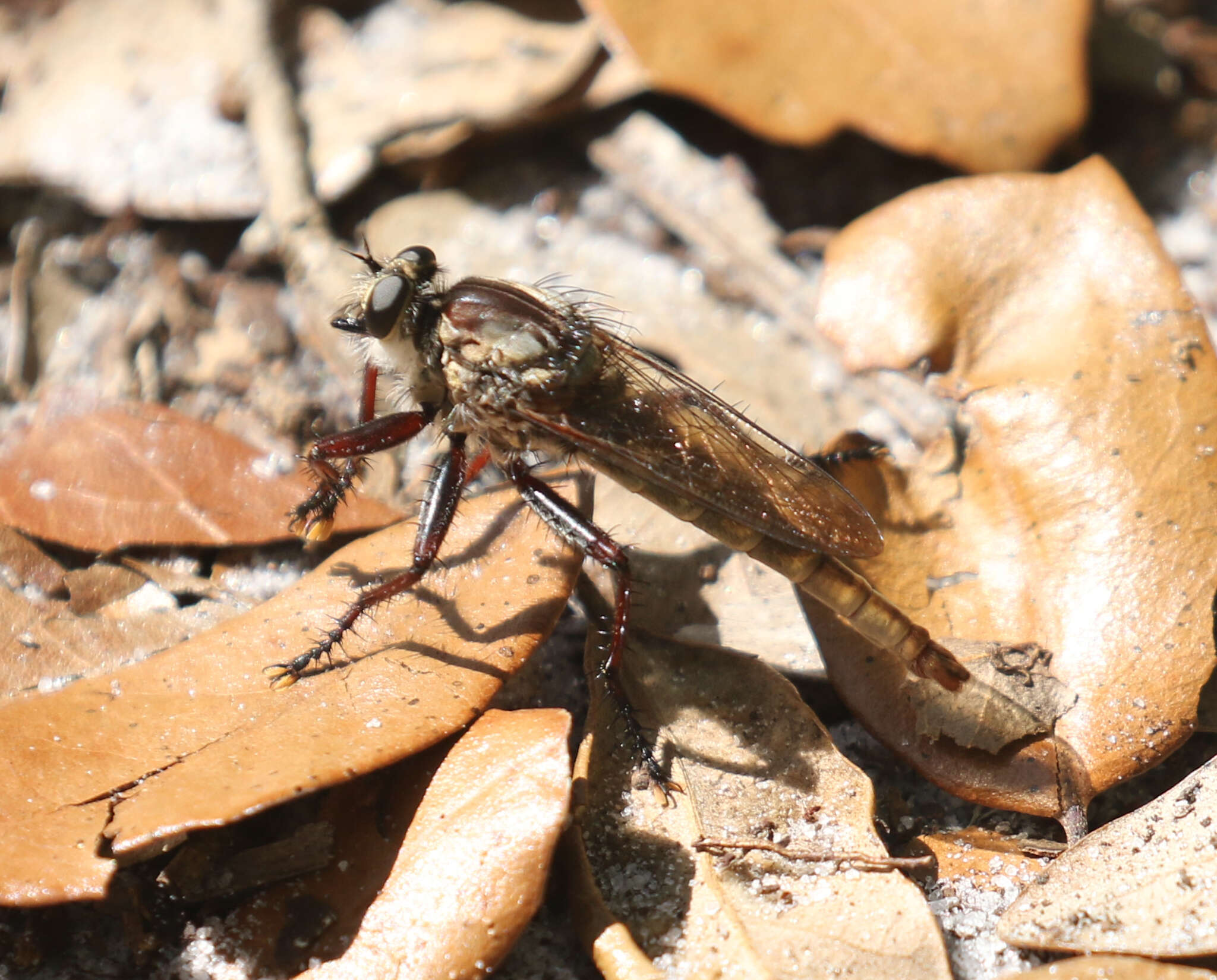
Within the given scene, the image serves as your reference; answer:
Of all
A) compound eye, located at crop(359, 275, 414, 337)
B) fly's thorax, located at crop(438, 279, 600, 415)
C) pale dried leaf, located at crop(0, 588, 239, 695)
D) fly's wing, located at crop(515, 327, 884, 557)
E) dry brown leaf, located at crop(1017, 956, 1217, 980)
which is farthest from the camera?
compound eye, located at crop(359, 275, 414, 337)

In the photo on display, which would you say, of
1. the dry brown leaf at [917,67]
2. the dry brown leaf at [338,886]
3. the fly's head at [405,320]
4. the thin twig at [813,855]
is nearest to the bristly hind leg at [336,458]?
the fly's head at [405,320]

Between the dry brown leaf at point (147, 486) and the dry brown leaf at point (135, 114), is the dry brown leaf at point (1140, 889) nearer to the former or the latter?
the dry brown leaf at point (147, 486)

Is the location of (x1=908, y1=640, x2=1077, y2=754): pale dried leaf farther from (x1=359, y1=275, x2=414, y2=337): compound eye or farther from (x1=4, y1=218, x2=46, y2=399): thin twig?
(x1=4, y1=218, x2=46, y2=399): thin twig

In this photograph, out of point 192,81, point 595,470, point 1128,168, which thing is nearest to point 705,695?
point 595,470

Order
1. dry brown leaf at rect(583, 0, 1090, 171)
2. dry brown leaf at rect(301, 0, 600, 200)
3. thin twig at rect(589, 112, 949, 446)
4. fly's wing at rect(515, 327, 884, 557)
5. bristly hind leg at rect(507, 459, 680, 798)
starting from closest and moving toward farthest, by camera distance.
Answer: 1. bristly hind leg at rect(507, 459, 680, 798)
2. fly's wing at rect(515, 327, 884, 557)
3. thin twig at rect(589, 112, 949, 446)
4. dry brown leaf at rect(583, 0, 1090, 171)
5. dry brown leaf at rect(301, 0, 600, 200)

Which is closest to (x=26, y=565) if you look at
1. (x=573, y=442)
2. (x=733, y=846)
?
(x=573, y=442)

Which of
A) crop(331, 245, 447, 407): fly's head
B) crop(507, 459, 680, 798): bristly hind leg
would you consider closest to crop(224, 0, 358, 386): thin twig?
crop(331, 245, 447, 407): fly's head
